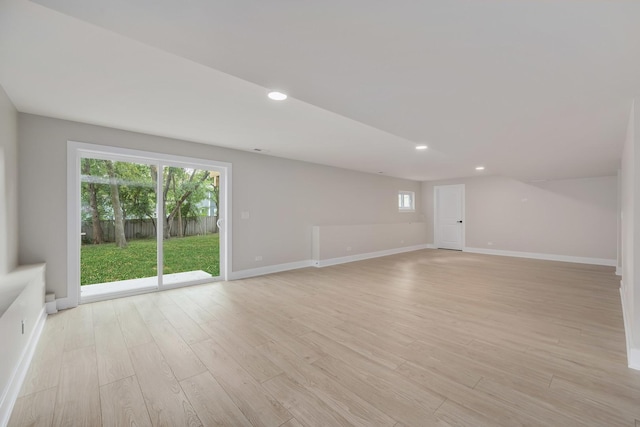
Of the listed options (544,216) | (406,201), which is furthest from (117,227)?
(544,216)

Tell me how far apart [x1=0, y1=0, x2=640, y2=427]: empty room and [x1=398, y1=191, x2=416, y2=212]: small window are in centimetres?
329

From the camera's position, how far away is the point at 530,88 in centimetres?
199

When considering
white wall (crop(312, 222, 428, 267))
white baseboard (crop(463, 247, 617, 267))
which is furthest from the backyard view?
white baseboard (crop(463, 247, 617, 267))

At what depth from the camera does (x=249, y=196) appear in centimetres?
504

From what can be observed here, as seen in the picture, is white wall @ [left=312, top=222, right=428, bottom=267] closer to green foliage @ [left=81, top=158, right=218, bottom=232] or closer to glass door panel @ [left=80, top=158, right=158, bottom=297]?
green foliage @ [left=81, top=158, right=218, bottom=232]

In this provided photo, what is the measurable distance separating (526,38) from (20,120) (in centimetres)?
482

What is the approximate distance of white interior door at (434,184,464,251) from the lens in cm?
843

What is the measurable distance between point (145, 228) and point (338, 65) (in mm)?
3847

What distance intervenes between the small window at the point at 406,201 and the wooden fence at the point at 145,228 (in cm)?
597

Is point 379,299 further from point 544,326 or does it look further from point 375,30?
point 375,30

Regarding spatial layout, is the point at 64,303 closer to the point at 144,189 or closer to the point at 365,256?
the point at 144,189

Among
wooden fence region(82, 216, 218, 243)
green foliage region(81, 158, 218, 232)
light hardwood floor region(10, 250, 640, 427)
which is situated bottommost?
light hardwood floor region(10, 250, 640, 427)

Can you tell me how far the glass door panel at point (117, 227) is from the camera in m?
3.66

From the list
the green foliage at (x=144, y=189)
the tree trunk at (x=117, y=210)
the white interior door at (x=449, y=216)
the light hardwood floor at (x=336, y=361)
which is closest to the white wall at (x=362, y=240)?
the white interior door at (x=449, y=216)
